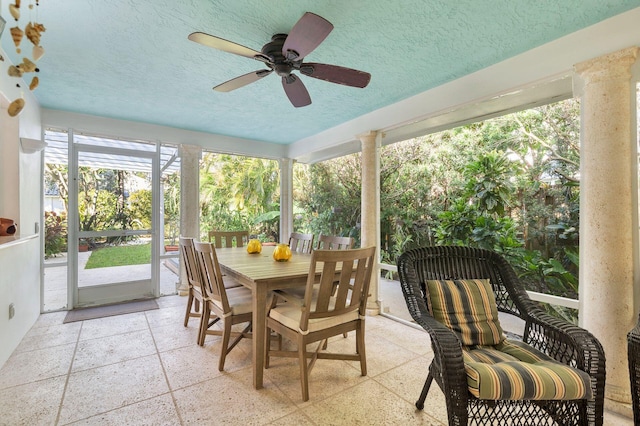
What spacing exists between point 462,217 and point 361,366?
2.27 metres

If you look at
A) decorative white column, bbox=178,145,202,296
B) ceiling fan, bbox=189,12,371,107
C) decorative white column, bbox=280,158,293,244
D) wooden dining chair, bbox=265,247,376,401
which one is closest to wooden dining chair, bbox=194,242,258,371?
wooden dining chair, bbox=265,247,376,401

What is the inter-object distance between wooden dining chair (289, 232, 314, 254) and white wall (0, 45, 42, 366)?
102 inches

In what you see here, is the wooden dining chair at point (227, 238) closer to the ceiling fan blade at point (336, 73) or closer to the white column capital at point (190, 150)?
the white column capital at point (190, 150)

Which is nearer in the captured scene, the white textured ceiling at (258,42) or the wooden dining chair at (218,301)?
the white textured ceiling at (258,42)

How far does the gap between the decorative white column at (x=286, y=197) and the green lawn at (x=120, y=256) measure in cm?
227

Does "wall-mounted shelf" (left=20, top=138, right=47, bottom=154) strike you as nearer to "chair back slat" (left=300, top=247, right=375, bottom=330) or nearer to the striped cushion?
"chair back slat" (left=300, top=247, right=375, bottom=330)

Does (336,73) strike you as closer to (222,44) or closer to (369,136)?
(222,44)

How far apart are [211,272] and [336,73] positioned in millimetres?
1792

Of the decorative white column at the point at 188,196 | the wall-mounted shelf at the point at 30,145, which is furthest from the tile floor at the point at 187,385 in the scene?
the wall-mounted shelf at the point at 30,145

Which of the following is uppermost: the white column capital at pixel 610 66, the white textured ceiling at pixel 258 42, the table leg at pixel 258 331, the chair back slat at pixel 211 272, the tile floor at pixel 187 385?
the white textured ceiling at pixel 258 42

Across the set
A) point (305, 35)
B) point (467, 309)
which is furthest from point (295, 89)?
point (467, 309)

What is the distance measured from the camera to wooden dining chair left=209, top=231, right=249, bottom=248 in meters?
3.96

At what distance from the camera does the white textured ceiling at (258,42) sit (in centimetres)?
185

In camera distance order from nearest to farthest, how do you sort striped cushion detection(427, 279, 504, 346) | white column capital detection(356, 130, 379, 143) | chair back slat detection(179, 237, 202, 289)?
1. striped cushion detection(427, 279, 504, 346)
2. chair back slat detection(179, 237, 202, 289)
3. white column capital detection(356, 130, 379, 143)
